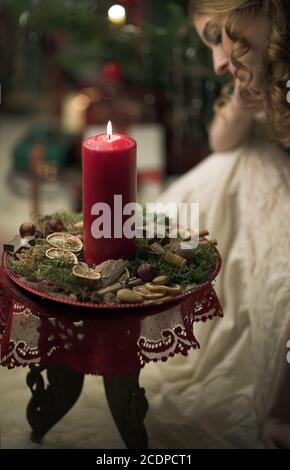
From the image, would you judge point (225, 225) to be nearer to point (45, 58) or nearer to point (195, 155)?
point (195, 155)

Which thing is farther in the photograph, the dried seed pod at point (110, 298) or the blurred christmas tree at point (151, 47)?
the blurred christmas tree at point (151, 47)

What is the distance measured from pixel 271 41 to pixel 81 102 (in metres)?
1.38

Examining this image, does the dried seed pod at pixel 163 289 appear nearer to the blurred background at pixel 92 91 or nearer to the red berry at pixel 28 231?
the red berry at pixel 28 231

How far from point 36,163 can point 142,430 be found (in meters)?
1.24

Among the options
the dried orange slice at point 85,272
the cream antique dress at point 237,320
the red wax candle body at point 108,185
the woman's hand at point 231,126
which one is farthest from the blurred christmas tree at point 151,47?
the dried orange slice at point 85,272

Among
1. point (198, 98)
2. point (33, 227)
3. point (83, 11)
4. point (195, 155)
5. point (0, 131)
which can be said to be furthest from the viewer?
point (0, 131)

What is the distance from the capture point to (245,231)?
1.35m

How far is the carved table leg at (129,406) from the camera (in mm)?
1105

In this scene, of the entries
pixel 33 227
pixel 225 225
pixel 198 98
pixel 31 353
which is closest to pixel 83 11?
pixel 198 98

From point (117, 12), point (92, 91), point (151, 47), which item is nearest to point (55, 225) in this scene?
point (117, 12)

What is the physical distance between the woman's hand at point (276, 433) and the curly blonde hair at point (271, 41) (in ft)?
1.46

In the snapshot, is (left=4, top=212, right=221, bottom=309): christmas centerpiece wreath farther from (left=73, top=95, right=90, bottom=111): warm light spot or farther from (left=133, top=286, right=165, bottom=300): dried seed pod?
(left=73, top=95, right=90, bottom=111): warm light spot

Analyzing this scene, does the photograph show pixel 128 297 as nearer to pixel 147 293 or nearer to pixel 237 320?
pixel 147 293

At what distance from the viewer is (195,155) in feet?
6.77
